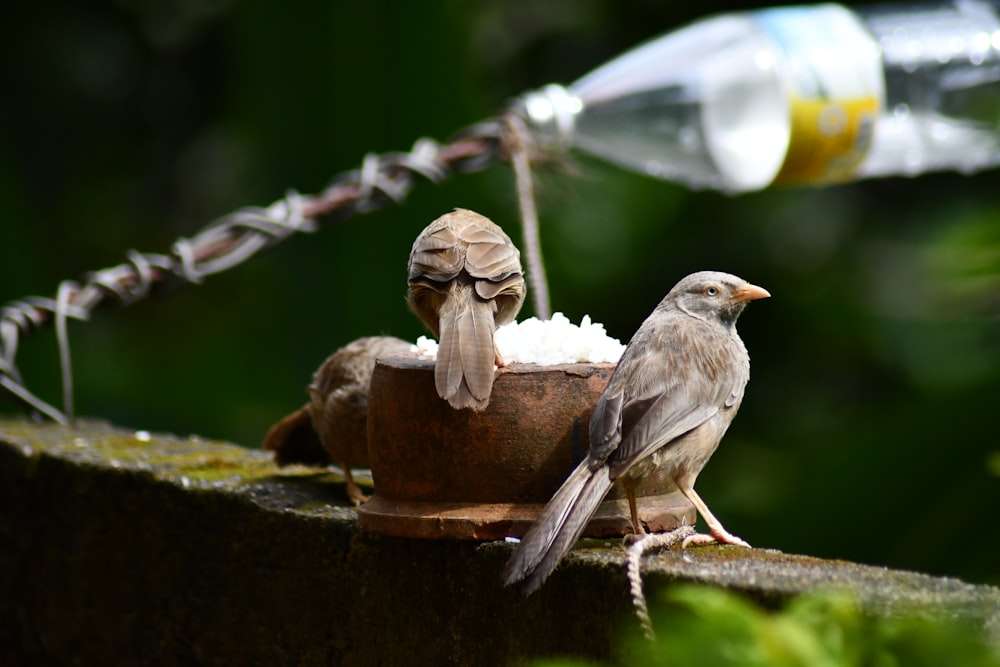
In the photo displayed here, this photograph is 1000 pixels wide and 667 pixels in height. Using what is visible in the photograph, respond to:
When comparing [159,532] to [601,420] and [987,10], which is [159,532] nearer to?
[601,420]

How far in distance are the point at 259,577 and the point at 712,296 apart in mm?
1193

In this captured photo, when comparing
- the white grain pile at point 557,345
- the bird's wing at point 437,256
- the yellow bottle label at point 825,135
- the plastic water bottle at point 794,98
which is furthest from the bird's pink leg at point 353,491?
the yellow bottle label at point 825,135

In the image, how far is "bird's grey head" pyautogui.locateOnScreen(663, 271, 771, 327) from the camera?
2.75 meters

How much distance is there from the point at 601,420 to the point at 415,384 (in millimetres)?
379

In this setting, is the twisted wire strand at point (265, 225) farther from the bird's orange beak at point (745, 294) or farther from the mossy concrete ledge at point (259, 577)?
the bird's orange beak at point (745, 294)

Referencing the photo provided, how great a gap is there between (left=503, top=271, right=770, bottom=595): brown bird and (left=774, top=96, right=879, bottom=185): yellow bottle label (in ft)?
5.10

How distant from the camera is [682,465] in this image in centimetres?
248

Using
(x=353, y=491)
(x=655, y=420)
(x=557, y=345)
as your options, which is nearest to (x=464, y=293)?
(x=557, y=345)

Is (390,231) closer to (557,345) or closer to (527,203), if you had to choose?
(527,203)

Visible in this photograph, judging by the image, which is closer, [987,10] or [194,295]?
[987,10]

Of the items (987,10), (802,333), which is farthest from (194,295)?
(987,10)

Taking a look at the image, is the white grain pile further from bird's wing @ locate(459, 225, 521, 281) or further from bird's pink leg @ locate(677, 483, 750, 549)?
bird's pink leg @ locate(677, 483, 750, 549)

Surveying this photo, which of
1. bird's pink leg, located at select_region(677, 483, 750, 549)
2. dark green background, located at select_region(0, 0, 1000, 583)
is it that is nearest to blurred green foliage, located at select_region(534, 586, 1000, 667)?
bird's pink leg, located at select_region(677, 483, 750, 549)

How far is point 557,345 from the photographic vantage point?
8.66ft
